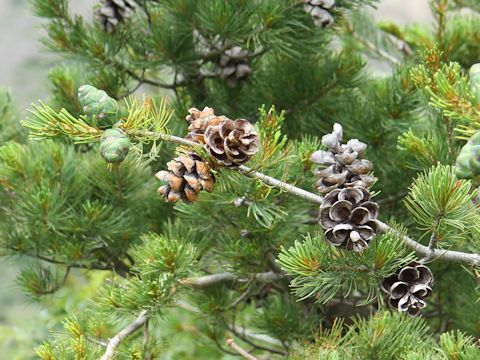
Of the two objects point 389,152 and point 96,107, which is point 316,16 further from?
point 96,107

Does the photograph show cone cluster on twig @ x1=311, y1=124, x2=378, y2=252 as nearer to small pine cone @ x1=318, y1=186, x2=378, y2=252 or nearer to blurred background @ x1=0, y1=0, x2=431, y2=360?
small pine cone @ x1=318, y1=186, x2=378, y2=252

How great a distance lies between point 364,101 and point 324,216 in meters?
0.56

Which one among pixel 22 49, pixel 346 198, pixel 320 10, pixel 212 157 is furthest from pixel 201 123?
pixel 22 49

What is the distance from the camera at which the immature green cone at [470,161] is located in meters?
0.60

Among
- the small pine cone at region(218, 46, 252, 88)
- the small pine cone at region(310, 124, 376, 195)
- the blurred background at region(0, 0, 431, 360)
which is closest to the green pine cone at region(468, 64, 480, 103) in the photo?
the small pine cone at region(310, 124, 376, 195)

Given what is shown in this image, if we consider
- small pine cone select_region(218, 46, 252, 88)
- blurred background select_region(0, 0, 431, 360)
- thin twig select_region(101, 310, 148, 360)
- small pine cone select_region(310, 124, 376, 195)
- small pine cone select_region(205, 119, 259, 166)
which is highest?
small pine cone select_region(205, 119, 259, 166)

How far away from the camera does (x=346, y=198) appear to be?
0.69m

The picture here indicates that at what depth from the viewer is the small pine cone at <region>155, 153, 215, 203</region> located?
0.70 meters

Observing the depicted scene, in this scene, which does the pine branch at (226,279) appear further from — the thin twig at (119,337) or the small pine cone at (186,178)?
the small pine cone at (186,178)

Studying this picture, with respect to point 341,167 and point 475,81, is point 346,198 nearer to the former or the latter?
point 341,167

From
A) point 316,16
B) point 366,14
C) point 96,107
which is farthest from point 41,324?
point 96,107

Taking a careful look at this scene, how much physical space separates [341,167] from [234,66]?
0.53 m

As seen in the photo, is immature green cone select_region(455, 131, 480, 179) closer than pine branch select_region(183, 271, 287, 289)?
Yes

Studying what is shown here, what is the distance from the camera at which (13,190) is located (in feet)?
3.68
